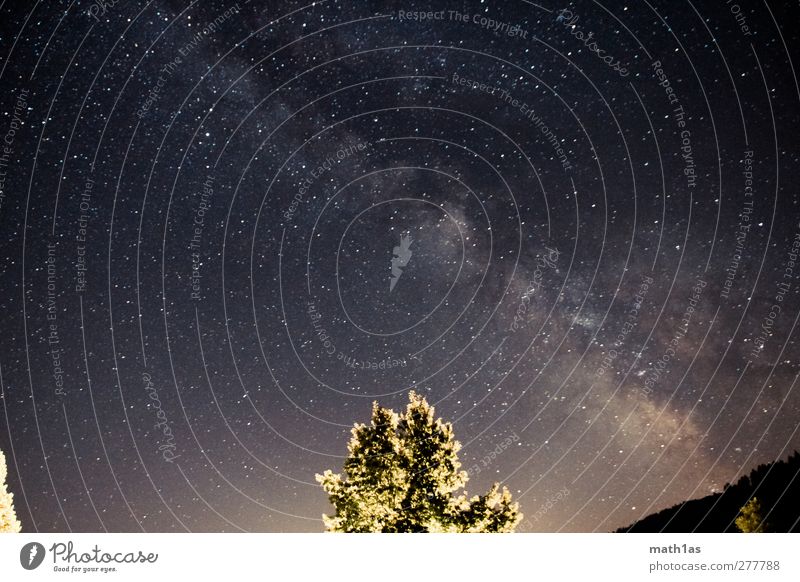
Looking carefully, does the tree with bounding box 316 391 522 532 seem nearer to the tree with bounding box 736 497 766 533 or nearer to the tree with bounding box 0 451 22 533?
the tree with bounding box 0 451 22 533

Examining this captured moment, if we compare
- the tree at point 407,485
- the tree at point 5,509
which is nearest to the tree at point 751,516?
the tree at point 407,485

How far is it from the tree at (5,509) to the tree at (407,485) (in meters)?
5.86

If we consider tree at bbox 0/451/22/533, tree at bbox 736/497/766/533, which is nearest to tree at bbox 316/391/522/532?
tree at bbox 0/451/22/533

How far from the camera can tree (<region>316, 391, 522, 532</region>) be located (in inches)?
361

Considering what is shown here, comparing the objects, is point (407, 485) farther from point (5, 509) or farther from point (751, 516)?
point (751, 516)

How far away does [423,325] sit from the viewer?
9.35 m

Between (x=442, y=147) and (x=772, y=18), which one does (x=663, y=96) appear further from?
(x=442, y=147)

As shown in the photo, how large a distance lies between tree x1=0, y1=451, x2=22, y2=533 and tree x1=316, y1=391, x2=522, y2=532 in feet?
19.2

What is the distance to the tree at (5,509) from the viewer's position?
28.5 ft

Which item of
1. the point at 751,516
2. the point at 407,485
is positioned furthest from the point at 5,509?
the point at 751,516

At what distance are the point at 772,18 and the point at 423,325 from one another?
754 cm

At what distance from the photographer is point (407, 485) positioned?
9.35 metres
